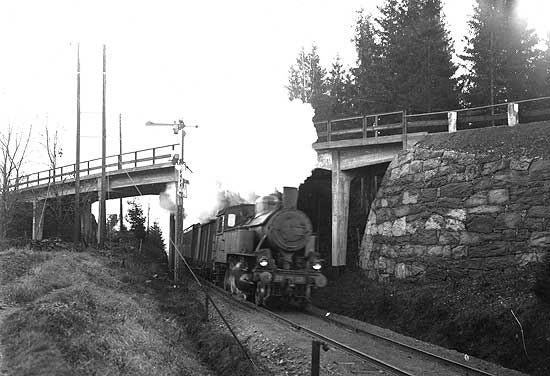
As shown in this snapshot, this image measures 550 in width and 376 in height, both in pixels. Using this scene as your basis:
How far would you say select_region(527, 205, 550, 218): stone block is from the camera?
42.3ft

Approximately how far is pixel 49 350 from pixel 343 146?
47.8 ft

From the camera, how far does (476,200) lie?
14477mm

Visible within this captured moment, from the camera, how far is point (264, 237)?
13898mm

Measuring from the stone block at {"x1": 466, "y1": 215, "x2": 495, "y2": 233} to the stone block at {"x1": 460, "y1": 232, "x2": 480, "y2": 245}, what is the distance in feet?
0.47

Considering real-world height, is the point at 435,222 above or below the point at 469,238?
above

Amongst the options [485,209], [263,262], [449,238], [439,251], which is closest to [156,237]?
[263,262]

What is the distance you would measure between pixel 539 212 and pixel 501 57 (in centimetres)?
1257

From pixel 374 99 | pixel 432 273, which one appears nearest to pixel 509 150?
pixel 432 273

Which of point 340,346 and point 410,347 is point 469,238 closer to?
point 410,347

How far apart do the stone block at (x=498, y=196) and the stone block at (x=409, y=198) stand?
254 cm

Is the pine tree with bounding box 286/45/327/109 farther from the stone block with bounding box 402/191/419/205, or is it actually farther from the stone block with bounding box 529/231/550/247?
the stone block with bounding box 529/231/550/247

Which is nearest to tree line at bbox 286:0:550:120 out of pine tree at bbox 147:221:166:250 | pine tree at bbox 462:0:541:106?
pine tree at bbox 462:0:541:106

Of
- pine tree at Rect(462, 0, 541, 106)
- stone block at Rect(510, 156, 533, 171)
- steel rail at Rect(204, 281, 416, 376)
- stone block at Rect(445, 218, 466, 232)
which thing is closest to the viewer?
steel rail at Rect(204, 281, 416, 376)

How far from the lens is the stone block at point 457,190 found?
48.6ft
